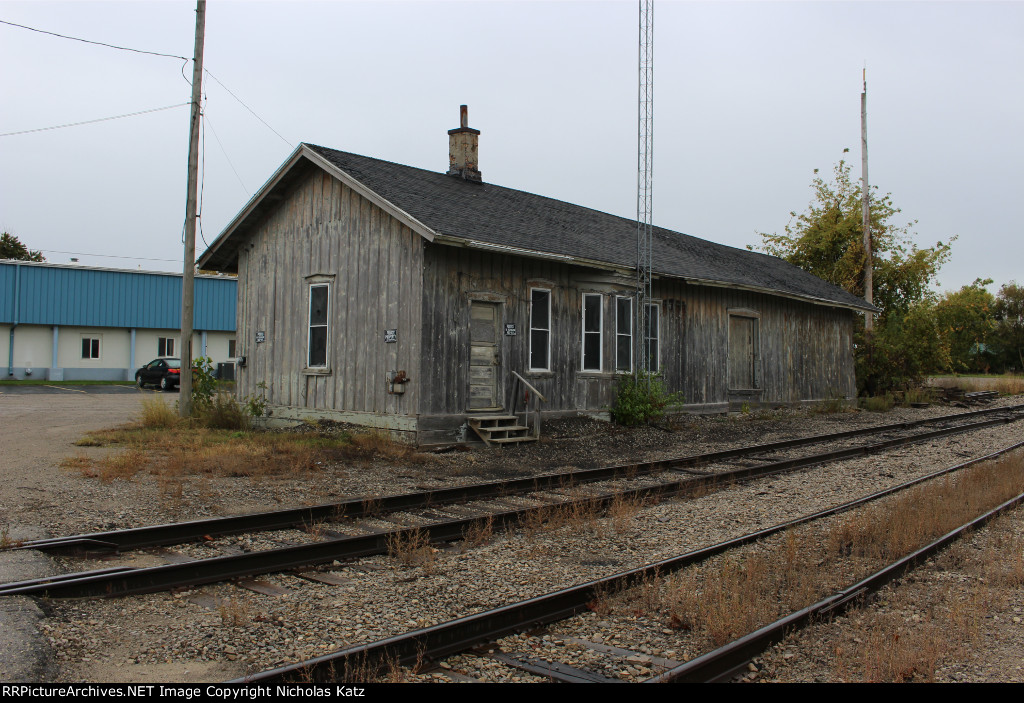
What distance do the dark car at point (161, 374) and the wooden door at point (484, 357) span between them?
2382 cm

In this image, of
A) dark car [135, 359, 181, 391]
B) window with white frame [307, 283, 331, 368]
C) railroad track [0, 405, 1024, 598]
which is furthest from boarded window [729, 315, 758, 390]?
dark car [135, 359, 181, 391]

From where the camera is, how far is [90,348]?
39375mm

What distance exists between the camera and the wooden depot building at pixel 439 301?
13.6 metres

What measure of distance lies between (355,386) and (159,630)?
31.9 feet

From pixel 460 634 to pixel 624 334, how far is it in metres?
13.2

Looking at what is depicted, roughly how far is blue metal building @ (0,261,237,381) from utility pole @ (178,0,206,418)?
2592 cm

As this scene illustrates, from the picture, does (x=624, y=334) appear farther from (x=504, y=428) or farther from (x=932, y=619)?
(x=932, y=619)

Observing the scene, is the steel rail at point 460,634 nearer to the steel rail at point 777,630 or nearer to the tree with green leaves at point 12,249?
the steel rail at point 777,630

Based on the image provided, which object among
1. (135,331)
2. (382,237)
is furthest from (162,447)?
(135,331)

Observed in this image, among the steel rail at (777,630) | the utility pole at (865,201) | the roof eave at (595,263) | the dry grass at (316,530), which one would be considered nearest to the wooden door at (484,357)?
the roof eave at (595,263)

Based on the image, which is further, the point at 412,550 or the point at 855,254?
the point at 855,254

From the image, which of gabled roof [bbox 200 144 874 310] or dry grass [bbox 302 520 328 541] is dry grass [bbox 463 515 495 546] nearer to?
dry grass [bbox 302 520 328 541]

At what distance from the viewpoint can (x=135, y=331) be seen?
40156 millimetres

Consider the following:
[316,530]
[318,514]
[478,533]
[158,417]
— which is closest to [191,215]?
[158,417]
